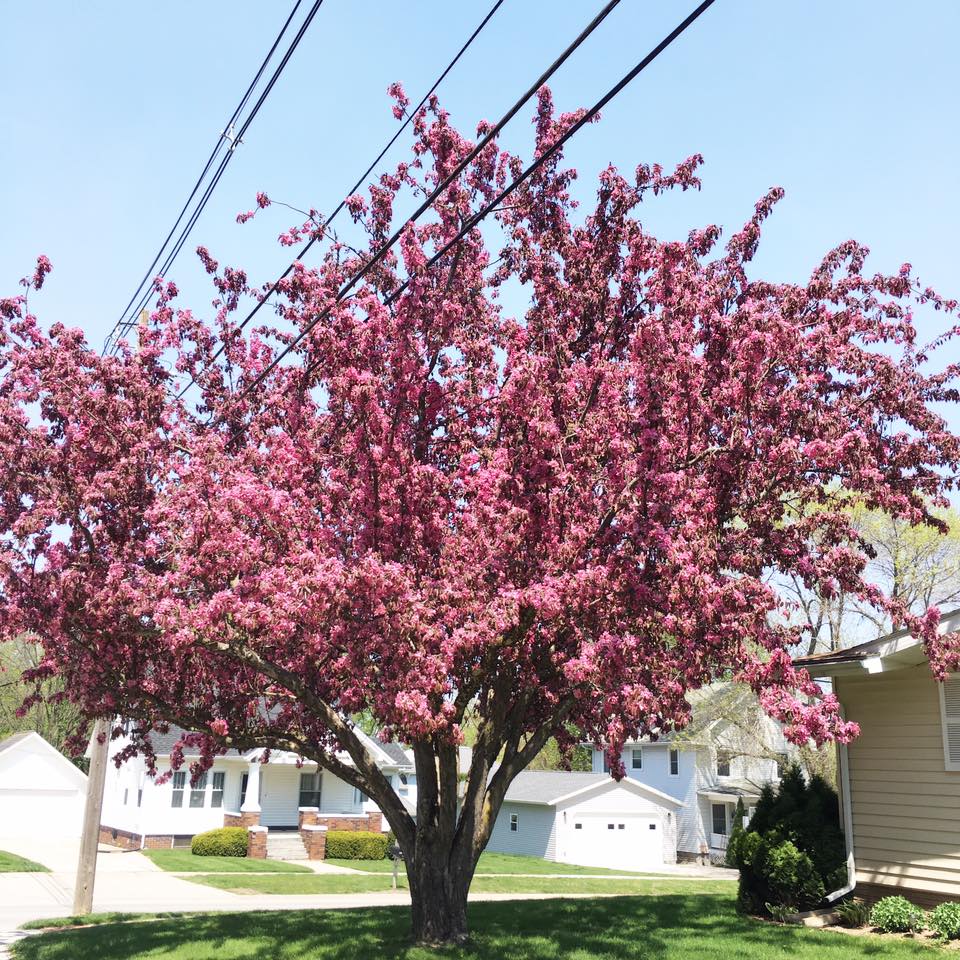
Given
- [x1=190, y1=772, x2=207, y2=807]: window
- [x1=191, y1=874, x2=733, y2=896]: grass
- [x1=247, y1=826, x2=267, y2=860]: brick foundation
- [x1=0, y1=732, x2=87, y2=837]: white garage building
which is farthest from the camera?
[x1=0, y1=732, x2=87, y2=837]: white garage building

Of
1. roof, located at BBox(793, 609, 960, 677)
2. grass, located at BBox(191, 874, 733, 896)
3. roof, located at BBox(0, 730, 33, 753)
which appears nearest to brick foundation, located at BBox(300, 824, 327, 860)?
grass, located at BBox(191, 874, 733, 896)

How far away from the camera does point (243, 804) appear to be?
110 ft

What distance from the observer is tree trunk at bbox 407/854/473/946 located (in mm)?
10984

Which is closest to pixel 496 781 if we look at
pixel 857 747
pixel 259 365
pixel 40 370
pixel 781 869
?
pixel 781 869

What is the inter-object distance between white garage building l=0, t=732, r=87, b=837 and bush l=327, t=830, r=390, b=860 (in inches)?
553

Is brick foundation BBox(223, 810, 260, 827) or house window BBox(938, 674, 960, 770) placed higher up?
house window BBox(938, 674, 960, 770)

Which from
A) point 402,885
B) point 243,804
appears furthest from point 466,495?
point 243,804

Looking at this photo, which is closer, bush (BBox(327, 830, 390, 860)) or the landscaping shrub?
the landscaping shrub

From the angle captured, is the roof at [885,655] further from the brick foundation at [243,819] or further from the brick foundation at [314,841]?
the brick foundation at [243,819]

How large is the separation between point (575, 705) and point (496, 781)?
58.8 inches

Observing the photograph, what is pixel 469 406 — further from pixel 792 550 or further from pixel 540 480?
pixel 792 550

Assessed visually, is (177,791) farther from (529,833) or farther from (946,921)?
(946,921)

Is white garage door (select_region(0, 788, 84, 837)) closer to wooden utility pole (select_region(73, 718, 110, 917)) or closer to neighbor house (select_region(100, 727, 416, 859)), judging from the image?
neighbor house (select_region(100, 727, 416, 859))

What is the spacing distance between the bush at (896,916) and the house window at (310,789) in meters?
27.3
